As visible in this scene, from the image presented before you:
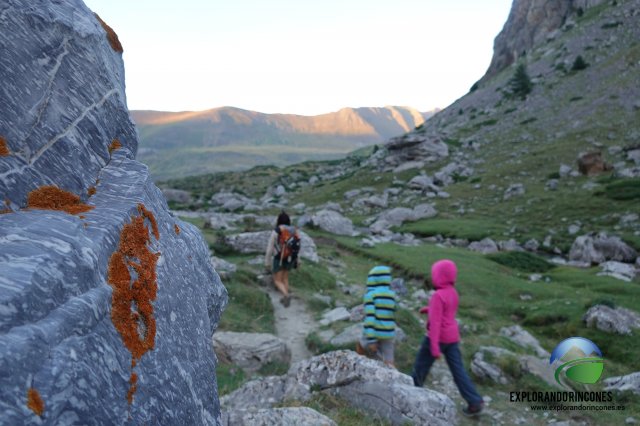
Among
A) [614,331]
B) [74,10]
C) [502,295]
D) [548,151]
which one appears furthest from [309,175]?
[74,10]

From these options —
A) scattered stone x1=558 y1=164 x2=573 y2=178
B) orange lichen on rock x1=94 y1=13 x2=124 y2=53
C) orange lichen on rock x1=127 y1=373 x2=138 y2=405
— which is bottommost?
orange lichen on rock x1=127 y1=373 x2=138 y2=405

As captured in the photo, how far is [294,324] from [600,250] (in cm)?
2159

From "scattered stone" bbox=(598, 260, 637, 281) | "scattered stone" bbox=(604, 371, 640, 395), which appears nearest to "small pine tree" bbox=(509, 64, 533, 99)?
"scattered stone" bbox=(598, 260, 637, 281)

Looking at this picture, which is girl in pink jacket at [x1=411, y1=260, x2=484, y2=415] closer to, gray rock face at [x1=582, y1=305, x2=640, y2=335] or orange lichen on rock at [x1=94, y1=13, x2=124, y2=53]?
orange lichen on rock at [x1=94, y1=13, x2=124, y2=53]

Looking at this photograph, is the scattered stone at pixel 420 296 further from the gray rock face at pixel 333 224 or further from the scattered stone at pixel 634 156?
the scattered stone at pixel 634 156

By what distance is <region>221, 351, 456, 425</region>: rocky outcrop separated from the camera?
23.9 ft

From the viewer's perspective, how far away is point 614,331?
46.2 feet

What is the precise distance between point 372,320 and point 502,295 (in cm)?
1244

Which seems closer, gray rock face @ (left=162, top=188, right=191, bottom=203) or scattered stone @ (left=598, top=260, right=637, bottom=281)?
scattered stone @ (left=598, top=260, right=637, bottom=281)

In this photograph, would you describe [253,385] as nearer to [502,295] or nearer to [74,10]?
[74,10]

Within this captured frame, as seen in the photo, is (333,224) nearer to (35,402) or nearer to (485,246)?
(485,246)

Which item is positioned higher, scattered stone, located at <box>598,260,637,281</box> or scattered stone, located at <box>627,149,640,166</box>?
scattered stone, located at <box>627,149,640,166</box>

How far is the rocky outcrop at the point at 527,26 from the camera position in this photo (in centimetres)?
9582

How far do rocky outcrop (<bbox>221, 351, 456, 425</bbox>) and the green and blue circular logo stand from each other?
185 inches
